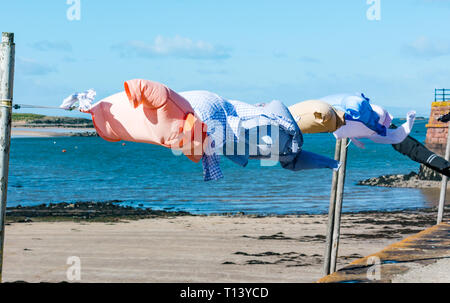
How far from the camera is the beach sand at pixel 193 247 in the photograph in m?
13.2

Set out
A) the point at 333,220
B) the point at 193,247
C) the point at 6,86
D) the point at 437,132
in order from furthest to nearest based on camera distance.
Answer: the point at 437,132 < the point at 193,247 < the point at 333,220 < the point at 6,86

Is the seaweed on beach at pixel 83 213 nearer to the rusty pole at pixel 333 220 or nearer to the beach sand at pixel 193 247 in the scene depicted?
the beach sand at pixel 193 247

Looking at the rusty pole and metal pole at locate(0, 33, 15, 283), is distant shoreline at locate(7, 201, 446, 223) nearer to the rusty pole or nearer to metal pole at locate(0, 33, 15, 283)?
the rusty pole

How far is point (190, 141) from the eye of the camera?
5785 mm

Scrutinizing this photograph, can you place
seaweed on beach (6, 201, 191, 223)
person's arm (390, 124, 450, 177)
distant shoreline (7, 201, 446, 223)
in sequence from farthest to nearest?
1. distant shoreline (7, 201, 446, 223)
2. seaweed on beach (6, 201, 191, 223)
3. person's arm (390, 124, 450, 177)

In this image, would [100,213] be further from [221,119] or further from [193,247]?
[221,119]

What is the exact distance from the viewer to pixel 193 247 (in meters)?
16.5

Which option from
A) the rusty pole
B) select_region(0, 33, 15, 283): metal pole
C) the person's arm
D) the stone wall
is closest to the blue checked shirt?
select_region(0, 33, 15, 283): metal pole

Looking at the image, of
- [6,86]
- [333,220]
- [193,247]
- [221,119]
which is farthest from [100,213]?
[221,119]

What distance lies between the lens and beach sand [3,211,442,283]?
13163 millimetres

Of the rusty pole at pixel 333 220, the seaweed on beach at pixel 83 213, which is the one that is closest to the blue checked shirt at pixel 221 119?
the rusty pole at pixel 333 220
